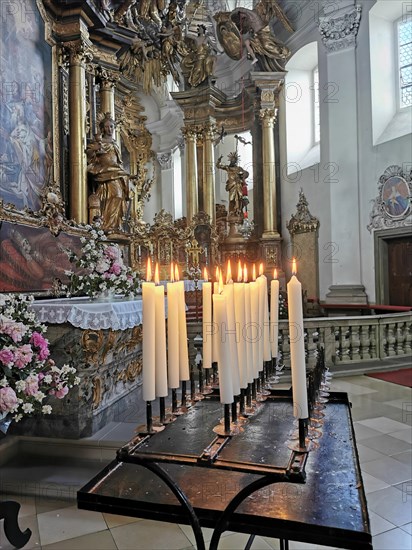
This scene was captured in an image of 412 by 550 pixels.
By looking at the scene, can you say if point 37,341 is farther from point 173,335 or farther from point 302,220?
point 302,220

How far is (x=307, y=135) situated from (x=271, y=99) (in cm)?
139

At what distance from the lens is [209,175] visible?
11.6m

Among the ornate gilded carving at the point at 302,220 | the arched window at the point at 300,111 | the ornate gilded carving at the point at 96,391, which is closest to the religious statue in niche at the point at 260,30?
the arched window at the point at 300,111

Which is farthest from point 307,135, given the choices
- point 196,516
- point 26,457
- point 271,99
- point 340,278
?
point 196,516

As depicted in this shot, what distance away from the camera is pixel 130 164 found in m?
11.8

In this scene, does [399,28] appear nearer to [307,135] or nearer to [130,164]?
[307,135]

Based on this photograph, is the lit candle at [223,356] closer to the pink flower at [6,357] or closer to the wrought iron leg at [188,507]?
the wrought iron leg at [188,507]

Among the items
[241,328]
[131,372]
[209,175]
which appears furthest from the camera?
[209,175]

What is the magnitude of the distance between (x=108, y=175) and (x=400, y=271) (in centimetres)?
638

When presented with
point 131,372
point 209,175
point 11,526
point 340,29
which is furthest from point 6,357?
point 340,29

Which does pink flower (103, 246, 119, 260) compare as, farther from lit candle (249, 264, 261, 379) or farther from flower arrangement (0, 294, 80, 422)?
lit candle (249, 264, 261, 379)

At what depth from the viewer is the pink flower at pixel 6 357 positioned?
79.2 inches

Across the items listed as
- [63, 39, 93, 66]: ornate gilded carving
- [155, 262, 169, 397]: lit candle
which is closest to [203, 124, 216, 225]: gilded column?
[63, 39, 93, 66]: ornate gilded carving

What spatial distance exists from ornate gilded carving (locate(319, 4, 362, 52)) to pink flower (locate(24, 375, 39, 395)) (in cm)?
1019
